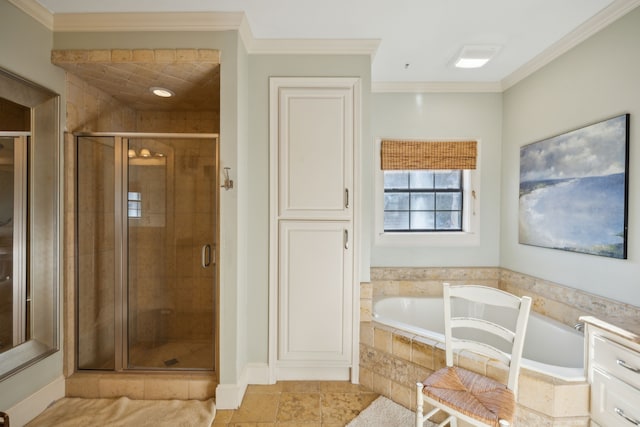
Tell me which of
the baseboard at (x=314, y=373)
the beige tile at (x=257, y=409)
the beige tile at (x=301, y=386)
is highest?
the baseboard at (x=314, y=373)

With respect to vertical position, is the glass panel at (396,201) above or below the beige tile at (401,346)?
above

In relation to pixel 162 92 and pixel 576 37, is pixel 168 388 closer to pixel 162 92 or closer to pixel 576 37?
pixel 162 92

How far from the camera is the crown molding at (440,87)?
115 inches

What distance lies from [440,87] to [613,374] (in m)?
2.50

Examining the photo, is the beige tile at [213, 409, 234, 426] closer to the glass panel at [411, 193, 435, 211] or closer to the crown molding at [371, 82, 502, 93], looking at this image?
the glass panel at [411, 193, 435, 211]

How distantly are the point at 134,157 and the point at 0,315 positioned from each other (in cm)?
122

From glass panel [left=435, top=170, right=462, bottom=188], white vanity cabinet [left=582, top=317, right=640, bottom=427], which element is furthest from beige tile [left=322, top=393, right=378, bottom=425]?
glass panel [left=435, top=170, right=462, bottom=188]

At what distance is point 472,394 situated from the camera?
4.74 ft

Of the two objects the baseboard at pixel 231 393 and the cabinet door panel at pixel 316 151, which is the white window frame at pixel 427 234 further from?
the baseboard at pixel 231 393

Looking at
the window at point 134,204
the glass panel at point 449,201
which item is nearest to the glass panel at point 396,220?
the glass panel at point 449,201

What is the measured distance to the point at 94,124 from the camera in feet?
7.75

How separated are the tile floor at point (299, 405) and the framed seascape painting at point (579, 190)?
71.8 inches

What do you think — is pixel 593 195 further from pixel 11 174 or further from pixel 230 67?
pixel 11 174

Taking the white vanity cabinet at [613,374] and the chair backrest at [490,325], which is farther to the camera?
the chair backrest at [490,325]
